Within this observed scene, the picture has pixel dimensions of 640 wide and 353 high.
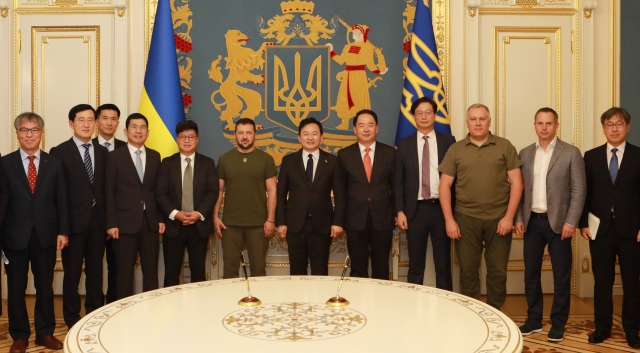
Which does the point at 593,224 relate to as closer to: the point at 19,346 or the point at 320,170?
the point at 320,170

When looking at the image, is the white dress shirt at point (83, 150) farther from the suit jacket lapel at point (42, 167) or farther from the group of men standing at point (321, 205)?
the suit jacket lapel at point (42, 167)

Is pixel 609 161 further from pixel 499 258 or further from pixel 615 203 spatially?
pixel 499 258

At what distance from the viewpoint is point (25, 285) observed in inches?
138

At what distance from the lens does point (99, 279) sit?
3.97 metres

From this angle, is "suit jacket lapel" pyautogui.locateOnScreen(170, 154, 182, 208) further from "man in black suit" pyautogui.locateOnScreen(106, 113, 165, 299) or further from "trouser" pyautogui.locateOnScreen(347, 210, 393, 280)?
"trouser" pyautogui.locateOnScreen(347, 210, 393, 280)

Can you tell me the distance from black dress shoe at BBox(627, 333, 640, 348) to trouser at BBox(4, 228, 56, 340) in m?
3.58

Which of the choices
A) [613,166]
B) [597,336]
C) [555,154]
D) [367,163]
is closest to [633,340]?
[597,336]

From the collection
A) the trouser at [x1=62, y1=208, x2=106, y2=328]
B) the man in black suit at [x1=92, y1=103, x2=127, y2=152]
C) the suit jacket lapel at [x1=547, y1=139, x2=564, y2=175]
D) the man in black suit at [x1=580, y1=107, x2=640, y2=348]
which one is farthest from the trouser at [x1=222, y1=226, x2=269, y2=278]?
the man in black suit at [x1=580, y1=107, x2=640, y2=348]

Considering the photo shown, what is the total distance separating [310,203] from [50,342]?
6.22ft

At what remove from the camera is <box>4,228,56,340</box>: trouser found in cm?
345

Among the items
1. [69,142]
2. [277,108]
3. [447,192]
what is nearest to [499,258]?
[447,192]

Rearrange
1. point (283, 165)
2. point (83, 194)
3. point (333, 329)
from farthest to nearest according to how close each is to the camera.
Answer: point (283, 165) < point (83, 194) < point (333, 329)

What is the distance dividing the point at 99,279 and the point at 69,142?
38.3 inches

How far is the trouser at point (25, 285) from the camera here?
3.45 metres
